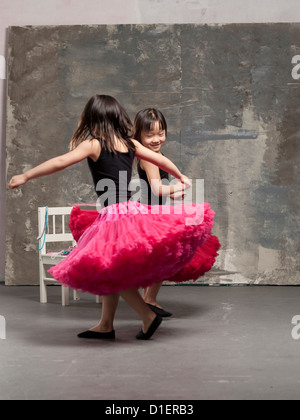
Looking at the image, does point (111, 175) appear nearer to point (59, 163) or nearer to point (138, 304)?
point (59, 163)

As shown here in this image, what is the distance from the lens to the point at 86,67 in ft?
18.7

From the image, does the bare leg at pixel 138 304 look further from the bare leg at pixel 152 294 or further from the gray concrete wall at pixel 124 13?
the gray concrete wall at pixel 124 13

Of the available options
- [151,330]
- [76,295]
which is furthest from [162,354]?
[76,295]

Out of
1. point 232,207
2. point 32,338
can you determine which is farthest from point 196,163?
point 32,338

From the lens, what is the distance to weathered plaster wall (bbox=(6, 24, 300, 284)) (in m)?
5.56

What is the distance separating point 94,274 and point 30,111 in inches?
120

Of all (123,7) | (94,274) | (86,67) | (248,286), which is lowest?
(248,286)

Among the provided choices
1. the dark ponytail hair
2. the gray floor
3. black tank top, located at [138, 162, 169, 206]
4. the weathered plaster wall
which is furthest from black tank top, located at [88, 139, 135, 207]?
the weathered plaster wall

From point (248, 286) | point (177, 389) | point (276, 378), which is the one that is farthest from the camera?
point (248, 286)

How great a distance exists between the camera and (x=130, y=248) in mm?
3043

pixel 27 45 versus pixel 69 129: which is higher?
pixel 27 45

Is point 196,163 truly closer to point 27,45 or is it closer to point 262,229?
point 262,229

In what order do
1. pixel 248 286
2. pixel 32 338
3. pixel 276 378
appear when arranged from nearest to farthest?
pixel 276 378 → pixel 32 338 → pixel 248 286

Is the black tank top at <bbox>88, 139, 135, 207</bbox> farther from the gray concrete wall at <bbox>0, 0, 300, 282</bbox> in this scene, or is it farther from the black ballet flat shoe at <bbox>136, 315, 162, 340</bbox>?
the gray concrete wall at <bbox>0, 0, 300, 282</bbox>
